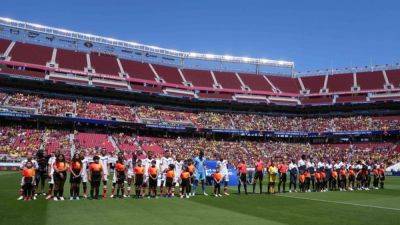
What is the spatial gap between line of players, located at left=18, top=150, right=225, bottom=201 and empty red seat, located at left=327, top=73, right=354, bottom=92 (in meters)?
63.1

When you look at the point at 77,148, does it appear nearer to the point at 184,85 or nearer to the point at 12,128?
the point at 12,128

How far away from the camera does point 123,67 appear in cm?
7431

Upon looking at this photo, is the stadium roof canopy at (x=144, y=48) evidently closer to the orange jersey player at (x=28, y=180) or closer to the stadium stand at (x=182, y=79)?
the stadium stand at (x=182, y=79)

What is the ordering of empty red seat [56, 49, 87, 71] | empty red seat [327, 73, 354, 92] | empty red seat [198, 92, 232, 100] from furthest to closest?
empty red seat [327, 73, 354, 92] → empty red seat [198, 92, 232, 100] → empty red seat [56, 49, 87, 71]

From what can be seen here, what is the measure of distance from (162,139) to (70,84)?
1656 centimetres

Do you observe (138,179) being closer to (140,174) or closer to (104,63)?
(140,174)

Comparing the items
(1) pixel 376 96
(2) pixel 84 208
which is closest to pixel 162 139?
(1) pixel 376 96

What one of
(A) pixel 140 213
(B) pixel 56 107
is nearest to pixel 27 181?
(A) pixel 140 213

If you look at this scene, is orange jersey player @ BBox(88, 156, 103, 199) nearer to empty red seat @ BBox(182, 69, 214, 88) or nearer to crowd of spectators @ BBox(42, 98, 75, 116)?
crowd of spectators @ BBox(42, 98, 75, 116)

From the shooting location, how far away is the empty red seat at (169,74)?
250 feet

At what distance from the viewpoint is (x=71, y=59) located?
69.9 metres

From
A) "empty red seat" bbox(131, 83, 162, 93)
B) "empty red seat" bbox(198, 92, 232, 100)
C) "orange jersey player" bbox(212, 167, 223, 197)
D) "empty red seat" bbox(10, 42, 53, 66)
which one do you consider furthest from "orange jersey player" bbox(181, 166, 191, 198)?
"empty red seat" bbox(198, 92, 232, 100)

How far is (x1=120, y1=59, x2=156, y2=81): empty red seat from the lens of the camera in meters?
73.3

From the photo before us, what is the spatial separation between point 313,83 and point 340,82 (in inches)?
209
